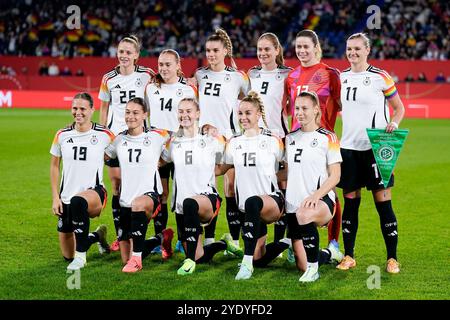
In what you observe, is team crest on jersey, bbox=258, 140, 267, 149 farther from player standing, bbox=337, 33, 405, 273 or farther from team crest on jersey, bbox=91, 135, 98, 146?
team crest on jersey, bbox=91, 135, 98, 146

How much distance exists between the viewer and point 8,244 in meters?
7.75

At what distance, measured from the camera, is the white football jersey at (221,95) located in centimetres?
750

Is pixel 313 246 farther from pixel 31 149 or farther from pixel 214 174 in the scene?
pixel 31 149

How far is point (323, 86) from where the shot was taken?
22.9 ft

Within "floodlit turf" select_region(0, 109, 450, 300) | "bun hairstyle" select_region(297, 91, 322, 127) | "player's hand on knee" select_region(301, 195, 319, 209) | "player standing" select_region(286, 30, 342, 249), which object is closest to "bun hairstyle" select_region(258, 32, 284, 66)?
"player standing" select_region(286, 30, 342, 249)

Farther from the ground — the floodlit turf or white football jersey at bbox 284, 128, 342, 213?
white football jersey at bbox 284, 128, 342, 213

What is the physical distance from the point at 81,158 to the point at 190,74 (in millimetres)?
22524

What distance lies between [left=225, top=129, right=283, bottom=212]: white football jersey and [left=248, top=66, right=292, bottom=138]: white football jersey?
68 cm

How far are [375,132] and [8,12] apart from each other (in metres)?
28.9

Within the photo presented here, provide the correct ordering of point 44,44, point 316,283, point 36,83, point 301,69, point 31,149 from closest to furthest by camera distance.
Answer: point 316,283 → point 301,69 → point 31,149 → point 36,83 → point 44,44

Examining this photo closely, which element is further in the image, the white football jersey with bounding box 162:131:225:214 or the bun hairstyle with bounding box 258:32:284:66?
the bun hairstyle with bounding box 258:32:284:66

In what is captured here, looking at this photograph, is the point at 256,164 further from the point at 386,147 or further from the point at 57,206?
the point at 57,206

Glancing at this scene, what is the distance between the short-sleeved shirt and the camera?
697 centimetres

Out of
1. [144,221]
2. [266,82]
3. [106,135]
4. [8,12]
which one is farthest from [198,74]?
[8,12]
